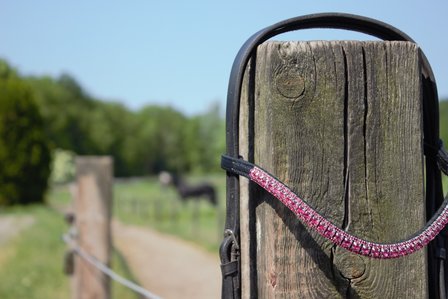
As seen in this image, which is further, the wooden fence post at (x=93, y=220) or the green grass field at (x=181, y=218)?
the green grass field at (x=181, y=218)

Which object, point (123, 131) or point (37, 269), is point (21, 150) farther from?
point (123, 131)

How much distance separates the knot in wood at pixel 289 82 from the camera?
1.34 metres

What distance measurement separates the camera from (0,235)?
19219 millimetres

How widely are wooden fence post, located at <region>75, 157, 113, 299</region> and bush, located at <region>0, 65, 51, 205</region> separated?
31.0 metres

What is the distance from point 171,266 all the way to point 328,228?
12.3 metres

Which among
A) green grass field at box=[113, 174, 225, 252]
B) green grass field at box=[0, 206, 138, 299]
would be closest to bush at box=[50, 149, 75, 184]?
green grass field at box=[113, 174, 225, 252]

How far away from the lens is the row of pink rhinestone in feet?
4.23

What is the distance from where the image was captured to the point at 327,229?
4.22ft

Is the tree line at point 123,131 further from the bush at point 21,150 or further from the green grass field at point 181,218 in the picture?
the green grass field at point 181,218

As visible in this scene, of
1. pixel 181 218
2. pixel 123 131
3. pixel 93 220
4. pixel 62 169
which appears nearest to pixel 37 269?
pixel 93 220

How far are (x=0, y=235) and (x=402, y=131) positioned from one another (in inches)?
745

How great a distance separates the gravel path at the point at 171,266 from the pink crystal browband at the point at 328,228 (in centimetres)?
874

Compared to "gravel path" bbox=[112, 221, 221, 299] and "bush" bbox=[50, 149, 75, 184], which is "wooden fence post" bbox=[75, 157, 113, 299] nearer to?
"gravel path" bbox=[112, 221, 221, 299]

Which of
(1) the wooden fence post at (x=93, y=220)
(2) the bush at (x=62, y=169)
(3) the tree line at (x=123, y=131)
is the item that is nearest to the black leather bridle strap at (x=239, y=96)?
(1) the wooden fence post at (x=93, y=220)
